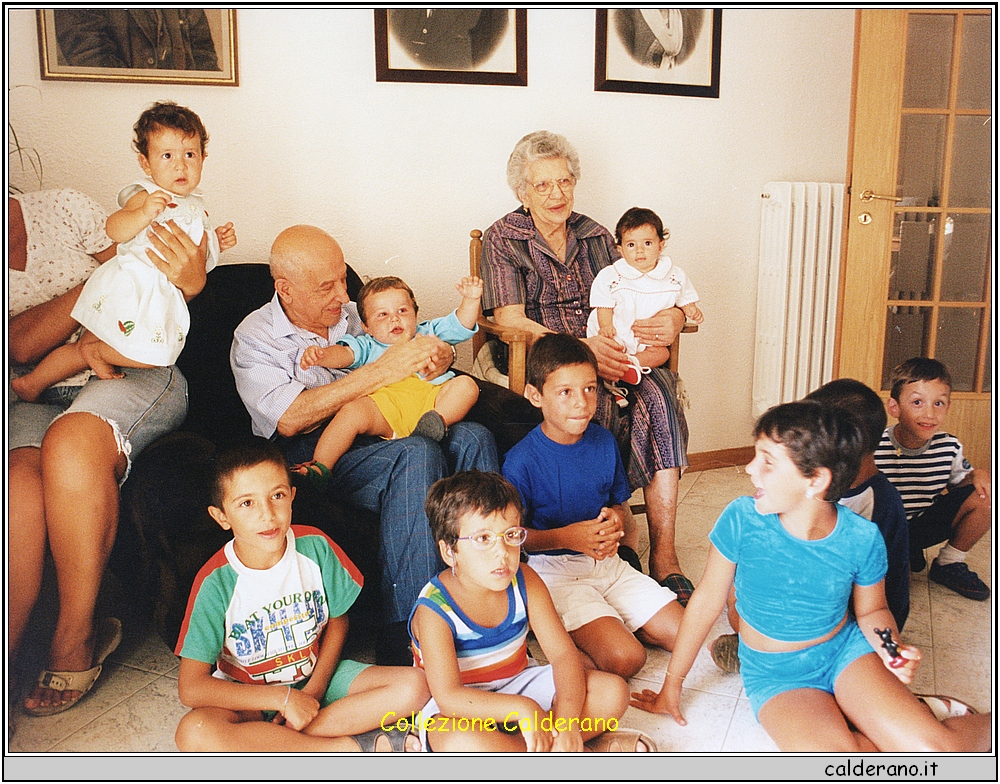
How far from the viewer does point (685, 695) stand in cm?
170

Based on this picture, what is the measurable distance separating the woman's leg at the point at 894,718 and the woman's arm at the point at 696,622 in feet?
0.79

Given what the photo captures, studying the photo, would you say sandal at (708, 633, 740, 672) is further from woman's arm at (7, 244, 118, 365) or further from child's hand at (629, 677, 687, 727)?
woman's arm at (7, 244, 118, 365)

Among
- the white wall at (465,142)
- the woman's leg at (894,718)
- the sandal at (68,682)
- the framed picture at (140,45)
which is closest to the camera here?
the woman's leg at (894,718)

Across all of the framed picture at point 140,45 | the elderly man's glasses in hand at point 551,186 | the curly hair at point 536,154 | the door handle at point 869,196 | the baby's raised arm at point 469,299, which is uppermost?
the framed picture at point 140,45

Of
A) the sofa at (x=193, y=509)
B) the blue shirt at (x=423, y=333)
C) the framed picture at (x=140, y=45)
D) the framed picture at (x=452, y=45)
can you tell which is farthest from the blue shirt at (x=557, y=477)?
the framed picture at (x=140, y=45)

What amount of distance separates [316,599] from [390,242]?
1.27m

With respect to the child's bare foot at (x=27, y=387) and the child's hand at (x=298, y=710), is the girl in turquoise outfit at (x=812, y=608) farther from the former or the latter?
the child's bare foot at (x=27, y=387)

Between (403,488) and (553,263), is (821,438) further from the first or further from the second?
(553,263)

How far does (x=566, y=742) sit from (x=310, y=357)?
1016mm

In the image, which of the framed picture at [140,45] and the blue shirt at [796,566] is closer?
the blue shirt at [796,566]

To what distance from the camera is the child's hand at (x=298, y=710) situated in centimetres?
151

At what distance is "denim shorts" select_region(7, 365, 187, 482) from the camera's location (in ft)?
5.65

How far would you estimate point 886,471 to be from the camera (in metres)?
2.02

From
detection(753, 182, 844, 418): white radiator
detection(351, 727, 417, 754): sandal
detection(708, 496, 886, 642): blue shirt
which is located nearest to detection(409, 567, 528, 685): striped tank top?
detection(351, 727, 417, 754): sandal
